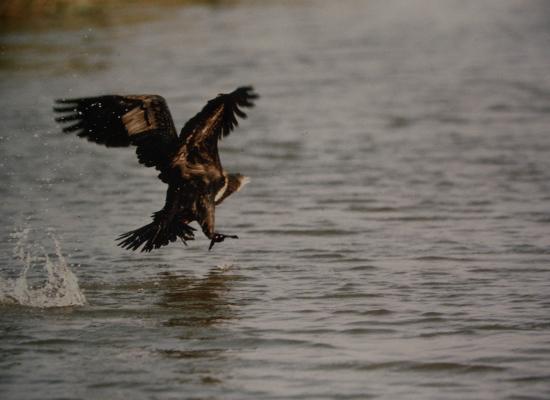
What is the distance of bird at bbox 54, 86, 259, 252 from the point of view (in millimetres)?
7824

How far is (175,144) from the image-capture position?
314 inches

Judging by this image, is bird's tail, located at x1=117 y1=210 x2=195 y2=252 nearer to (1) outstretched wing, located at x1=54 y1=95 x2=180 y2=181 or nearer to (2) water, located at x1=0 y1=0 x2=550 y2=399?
(2) water, located at x1=0 y1=0 x2=550 y2=399

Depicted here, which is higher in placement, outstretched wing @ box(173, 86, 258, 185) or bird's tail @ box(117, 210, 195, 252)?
outstretched wing @ box(173, 86, 258, 185)

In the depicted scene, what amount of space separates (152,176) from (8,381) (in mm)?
5723

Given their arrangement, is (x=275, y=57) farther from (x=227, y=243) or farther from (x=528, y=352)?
(x=528, y=352)

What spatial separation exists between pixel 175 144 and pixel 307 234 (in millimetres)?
1632

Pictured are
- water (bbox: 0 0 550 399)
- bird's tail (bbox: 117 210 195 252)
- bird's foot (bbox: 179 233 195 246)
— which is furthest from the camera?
bird's foot (bbox: 179 233 195 246)

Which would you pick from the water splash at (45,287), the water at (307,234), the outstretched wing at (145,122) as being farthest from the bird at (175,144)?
the water splash at (45,287)

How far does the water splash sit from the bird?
53 centimetres

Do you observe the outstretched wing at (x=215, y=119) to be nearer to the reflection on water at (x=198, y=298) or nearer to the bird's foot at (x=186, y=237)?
the bird's foot at (x=186, y=237)

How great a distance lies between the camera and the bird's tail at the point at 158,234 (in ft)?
25.0

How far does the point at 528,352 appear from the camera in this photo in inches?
242

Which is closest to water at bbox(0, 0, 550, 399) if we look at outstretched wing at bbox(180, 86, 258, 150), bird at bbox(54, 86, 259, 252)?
bird at bbox(54, 86, 259, 252)

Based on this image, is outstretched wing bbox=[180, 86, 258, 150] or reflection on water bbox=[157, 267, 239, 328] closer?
reflection on water bbox=[157, 267, 239, 328]
